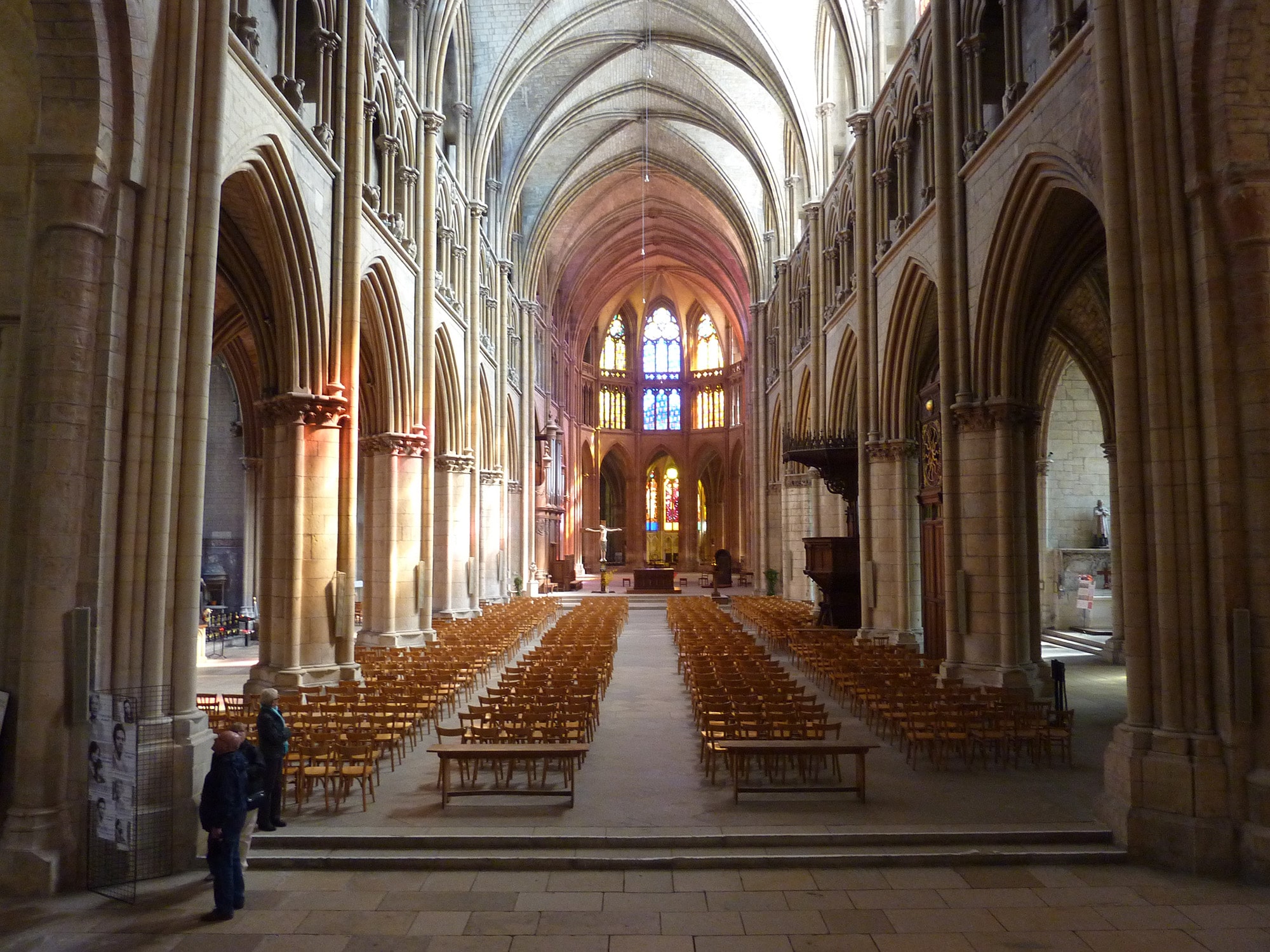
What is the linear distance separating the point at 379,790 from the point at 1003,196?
11.9 metres

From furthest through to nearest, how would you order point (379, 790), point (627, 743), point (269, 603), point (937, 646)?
point (937, 646)
point (269, 603)
point (627, 743)
point (379, 790)

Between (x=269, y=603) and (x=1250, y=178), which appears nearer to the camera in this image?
(x=1250, y=178)

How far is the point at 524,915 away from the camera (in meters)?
6.33

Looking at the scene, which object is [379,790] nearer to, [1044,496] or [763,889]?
[763,889]

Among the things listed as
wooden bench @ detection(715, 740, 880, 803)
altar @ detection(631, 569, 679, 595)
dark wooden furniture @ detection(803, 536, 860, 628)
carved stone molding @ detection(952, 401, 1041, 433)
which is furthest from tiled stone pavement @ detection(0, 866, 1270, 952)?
altar @ detection(631, 569, 679, 595)

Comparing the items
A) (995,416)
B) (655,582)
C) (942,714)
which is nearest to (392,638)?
(942,714)

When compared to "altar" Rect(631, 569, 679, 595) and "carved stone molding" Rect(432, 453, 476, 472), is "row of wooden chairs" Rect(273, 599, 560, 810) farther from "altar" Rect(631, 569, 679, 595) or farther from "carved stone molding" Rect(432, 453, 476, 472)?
"altar" Rect(631, 569, 679, 595)

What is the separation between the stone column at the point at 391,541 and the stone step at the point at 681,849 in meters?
11.6

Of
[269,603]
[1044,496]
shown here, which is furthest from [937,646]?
[269,603]

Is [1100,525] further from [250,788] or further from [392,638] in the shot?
[250,788]

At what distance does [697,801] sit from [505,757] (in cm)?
206

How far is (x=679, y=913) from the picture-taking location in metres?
6.36

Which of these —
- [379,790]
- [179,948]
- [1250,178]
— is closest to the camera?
[179,948]

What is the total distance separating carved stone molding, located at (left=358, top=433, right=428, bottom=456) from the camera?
19.7 metres
